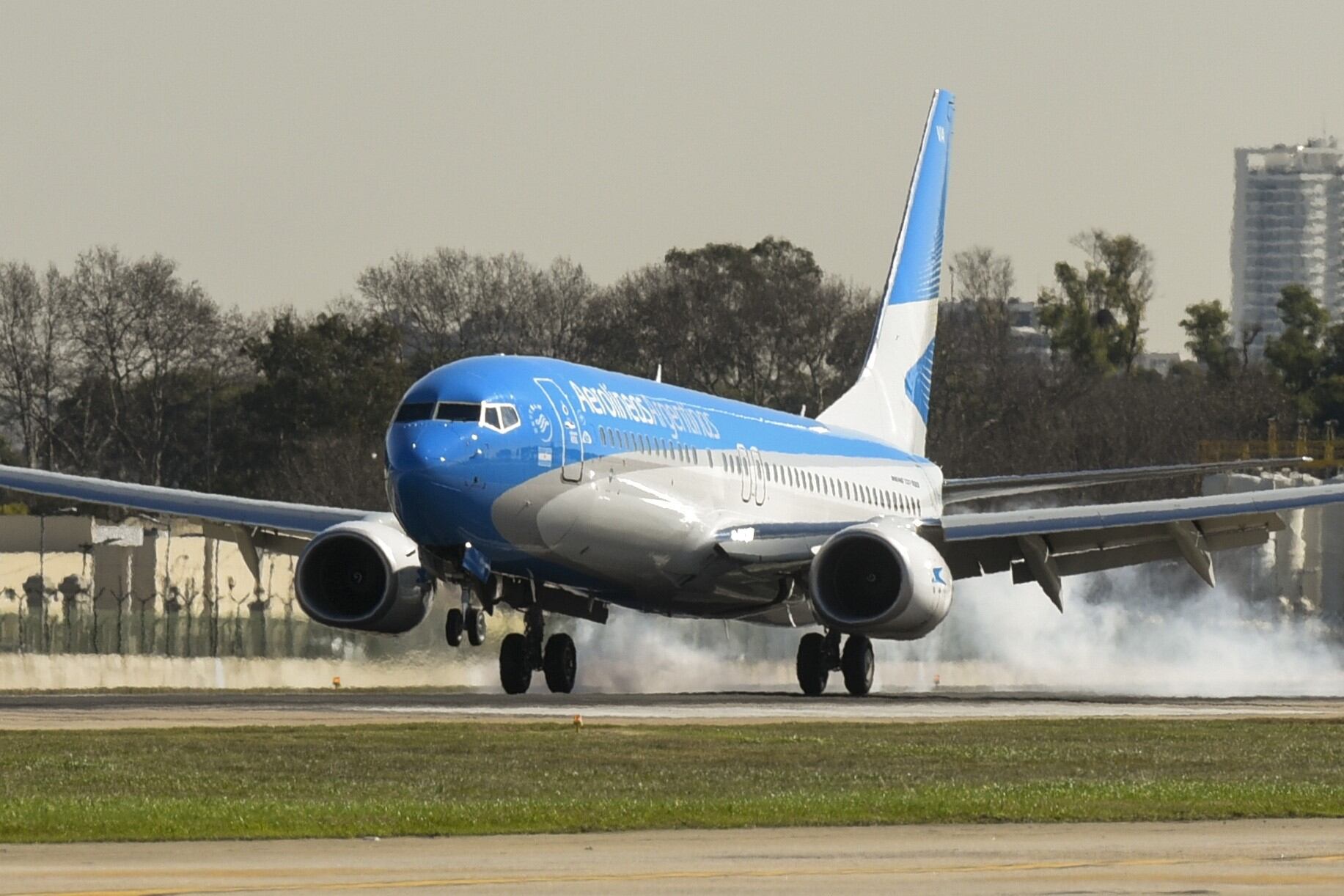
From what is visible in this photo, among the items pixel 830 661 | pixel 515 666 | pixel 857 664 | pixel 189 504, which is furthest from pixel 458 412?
pixel 857 664

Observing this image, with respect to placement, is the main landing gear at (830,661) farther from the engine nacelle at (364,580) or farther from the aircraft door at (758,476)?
the engine nacelle at (364,580)

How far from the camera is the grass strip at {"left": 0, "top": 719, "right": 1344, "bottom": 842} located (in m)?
17.2

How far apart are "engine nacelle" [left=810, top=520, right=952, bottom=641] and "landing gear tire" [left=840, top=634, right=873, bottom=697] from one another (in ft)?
9.79

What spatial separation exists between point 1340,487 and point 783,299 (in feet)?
250

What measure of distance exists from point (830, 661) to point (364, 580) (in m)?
7.49

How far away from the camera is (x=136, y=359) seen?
10462 centimetres

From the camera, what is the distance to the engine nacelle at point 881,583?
113 feet

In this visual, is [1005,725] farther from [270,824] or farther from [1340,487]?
[270,824]

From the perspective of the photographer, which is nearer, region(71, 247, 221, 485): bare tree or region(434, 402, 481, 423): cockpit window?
region(434, 402, 481, 423): cockpit window

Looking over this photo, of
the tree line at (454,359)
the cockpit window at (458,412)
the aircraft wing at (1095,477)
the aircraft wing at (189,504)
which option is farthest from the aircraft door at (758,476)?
the tree line at (454,359)

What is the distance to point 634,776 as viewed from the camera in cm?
2108

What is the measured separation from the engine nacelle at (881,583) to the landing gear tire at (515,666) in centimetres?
406

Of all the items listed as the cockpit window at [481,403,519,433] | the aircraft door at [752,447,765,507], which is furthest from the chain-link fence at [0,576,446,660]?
the cockpit window at [481,403,519,433]

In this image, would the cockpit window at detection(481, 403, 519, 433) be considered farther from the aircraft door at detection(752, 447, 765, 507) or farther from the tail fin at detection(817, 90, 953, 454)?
the tail fin at detection(817, 90, 953, 454)
